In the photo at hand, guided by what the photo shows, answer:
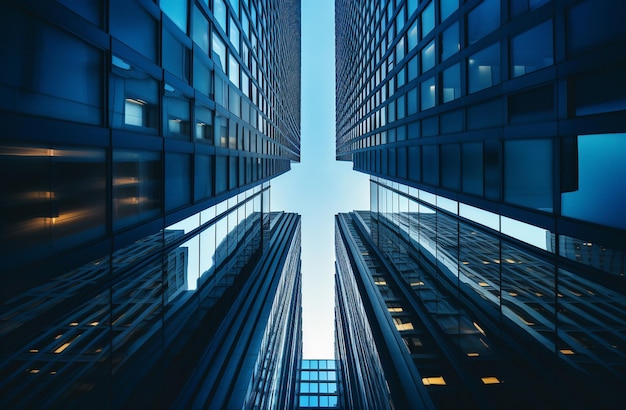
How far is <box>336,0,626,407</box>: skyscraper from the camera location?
373 inches

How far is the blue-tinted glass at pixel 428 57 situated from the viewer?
2112cm

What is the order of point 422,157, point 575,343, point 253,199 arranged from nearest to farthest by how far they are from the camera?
point 575,343
point 422,157
point 253,199

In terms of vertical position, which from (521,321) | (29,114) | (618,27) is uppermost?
(618,27)

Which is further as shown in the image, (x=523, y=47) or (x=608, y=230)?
(x=523, y=47)

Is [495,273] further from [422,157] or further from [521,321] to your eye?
[422,157]

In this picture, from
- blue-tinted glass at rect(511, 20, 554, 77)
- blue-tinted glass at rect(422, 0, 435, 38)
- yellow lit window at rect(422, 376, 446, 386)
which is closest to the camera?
blue-tinted glass at rect(511, 20, 554, 77)

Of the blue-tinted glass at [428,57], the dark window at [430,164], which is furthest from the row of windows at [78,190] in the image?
the blue-tinted glass at [428,57]

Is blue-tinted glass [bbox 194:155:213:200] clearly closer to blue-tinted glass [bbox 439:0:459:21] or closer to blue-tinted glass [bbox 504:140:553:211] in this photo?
blue-tinted glass [bbox 504:140:553:211]

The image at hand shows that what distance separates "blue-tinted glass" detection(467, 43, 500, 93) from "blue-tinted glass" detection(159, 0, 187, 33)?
14.5 meters

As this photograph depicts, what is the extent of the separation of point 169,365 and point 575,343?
16.2 m

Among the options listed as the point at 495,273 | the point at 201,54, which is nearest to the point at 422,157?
the point at 495,273

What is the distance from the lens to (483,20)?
1530 cm

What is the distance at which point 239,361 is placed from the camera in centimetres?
1955

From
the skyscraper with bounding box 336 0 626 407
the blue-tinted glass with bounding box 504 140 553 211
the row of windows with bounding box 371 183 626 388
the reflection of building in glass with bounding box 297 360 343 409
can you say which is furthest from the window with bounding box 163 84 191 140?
the reflection of building in glass with bounding box 297 360 343 409
